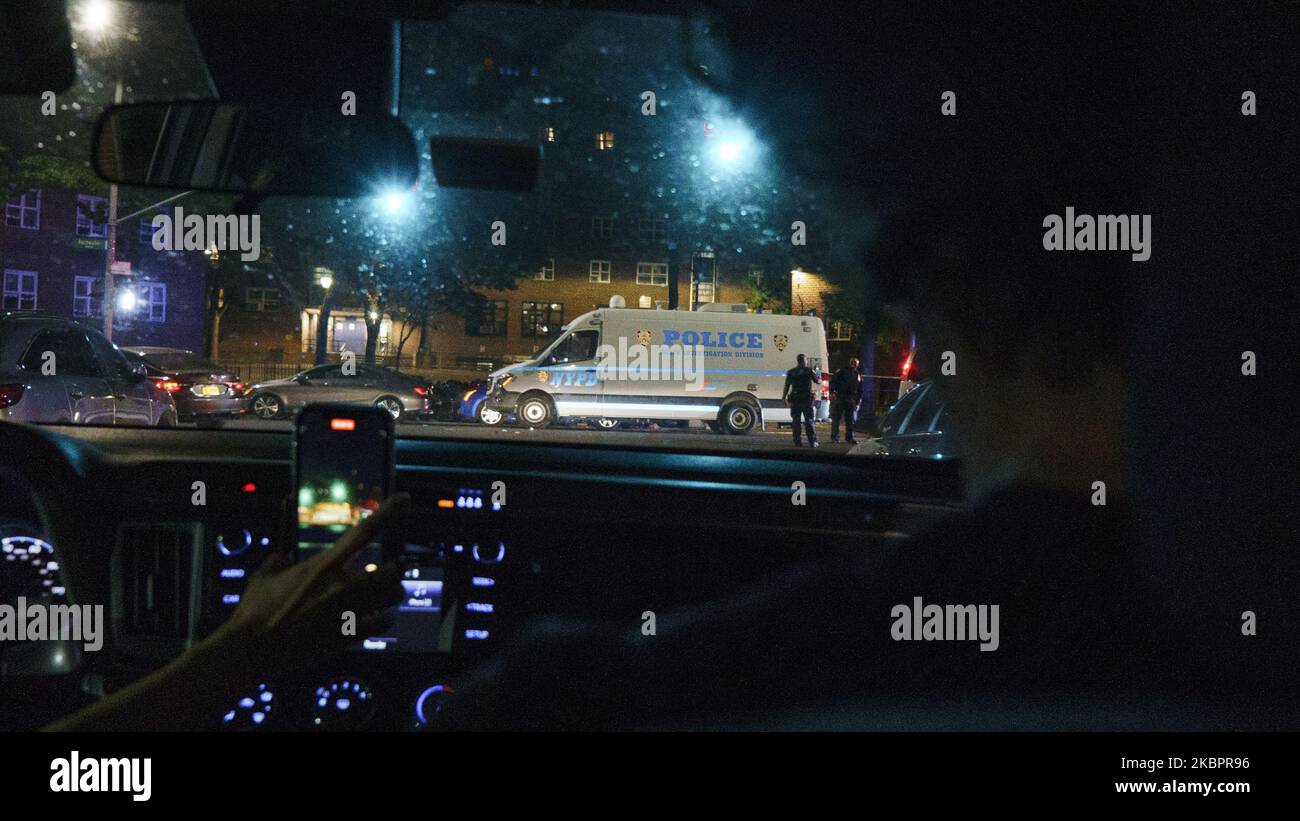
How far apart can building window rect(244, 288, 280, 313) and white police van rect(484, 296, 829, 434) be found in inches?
47.6

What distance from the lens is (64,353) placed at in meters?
5.04

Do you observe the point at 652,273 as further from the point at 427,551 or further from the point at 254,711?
the point at 254,711

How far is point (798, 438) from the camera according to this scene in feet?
17.0

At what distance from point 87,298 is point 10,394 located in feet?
6.90

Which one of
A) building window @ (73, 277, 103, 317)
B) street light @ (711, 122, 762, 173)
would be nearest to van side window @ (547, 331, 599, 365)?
building window @ (73, 277, 103, 317)

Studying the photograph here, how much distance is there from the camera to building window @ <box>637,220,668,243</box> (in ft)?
16.6

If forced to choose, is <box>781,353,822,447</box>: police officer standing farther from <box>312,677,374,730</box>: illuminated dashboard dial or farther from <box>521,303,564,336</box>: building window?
<box>312,677,374,730</box>: illuminated dashboard dial

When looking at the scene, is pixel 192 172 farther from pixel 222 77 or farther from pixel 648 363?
pixel 648 363

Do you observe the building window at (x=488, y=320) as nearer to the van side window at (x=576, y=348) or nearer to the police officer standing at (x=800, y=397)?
the police officer standing at (x=800, y=397)

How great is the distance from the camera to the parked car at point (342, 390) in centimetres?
383

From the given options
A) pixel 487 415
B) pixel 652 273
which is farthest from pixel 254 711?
pixel 652 273
